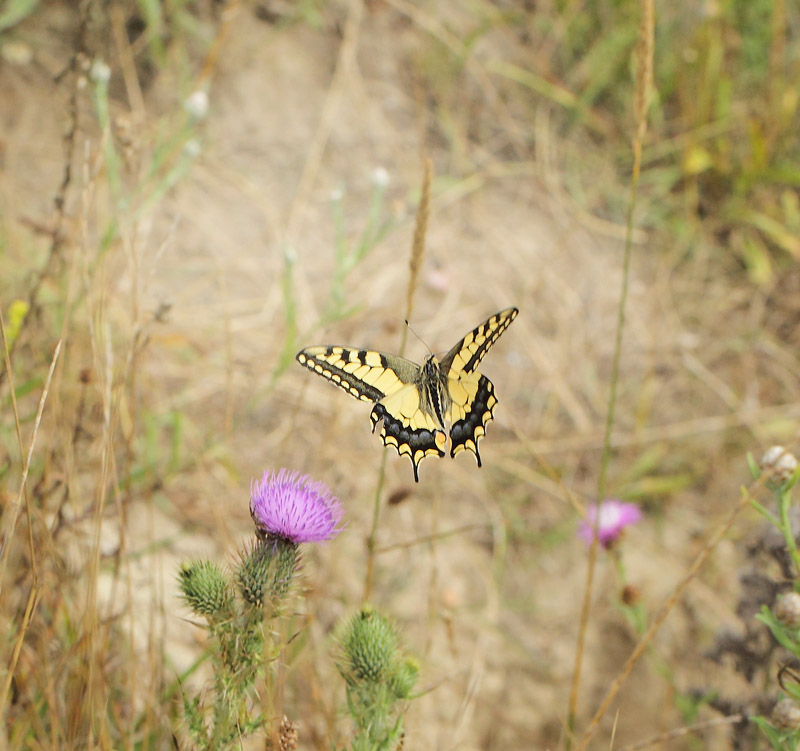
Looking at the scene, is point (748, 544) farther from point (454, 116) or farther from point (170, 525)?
point (454, 116)

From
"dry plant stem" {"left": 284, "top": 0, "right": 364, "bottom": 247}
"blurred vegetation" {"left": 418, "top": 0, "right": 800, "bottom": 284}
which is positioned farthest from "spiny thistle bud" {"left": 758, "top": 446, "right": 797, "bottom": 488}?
"blurred vegetation" {"left": 418, "top": 0, "right": 800, "bottom": 284}

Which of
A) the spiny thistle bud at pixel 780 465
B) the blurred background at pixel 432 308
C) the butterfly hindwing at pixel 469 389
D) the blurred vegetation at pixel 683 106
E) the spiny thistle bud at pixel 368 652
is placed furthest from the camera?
the blurred vegetation at pixel 683 106

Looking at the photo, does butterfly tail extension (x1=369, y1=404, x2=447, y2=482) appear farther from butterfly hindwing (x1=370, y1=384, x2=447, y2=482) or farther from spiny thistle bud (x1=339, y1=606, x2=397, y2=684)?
spiny thistle bud (x1=339, y1=606, x2=397, y2=684)

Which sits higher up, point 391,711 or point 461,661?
point 461,661

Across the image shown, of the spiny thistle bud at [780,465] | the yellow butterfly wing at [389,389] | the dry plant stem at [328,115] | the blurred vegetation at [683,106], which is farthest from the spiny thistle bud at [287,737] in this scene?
the blurred vegetation at [683,106]

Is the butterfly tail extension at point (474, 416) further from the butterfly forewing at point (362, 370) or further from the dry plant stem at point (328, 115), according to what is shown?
the dry plant stem at point (328, 115)

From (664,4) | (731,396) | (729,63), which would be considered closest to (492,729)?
(731,396)
